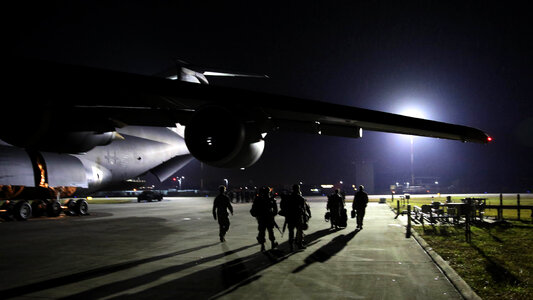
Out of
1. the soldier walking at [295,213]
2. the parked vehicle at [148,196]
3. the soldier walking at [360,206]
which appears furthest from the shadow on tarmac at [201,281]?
the parked vehicle at [148,196]

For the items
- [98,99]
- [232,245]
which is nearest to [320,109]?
[98,99]

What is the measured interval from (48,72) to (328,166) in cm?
8277

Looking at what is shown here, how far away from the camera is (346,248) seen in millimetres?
10859

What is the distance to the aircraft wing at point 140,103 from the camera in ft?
17.5

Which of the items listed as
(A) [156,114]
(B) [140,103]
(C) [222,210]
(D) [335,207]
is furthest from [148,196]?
(B) [140,103]

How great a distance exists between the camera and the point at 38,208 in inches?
860

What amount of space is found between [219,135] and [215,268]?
3.11 m

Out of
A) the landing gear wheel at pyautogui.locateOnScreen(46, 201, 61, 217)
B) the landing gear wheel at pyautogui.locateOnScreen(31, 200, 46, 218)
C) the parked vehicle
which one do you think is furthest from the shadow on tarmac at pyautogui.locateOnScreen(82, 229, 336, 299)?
the parked vehicle

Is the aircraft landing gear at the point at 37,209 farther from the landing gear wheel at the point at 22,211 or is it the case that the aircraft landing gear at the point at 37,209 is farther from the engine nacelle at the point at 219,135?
the engine nacelle at the point at 219,135

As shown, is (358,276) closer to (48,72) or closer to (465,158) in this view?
(48,72)

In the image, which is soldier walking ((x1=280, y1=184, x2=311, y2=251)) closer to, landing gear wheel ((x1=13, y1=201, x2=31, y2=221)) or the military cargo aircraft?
the military cargo aircraft

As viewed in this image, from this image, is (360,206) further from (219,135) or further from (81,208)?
(81,208)

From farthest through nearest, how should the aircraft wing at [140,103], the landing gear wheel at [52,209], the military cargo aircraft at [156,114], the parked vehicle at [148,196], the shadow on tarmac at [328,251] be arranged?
the parked vehicle at [148,196] → the landing gear wheel at [52,209] → the shadow on tarmac at [328,251] → the military cargo aircraft at [156,114] → the aircraft wing at [140,103]

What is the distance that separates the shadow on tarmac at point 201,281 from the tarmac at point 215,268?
2 cm
